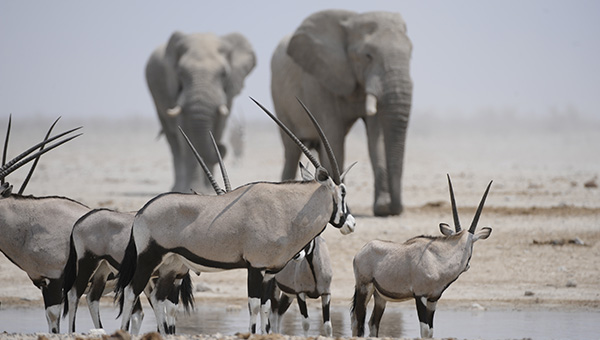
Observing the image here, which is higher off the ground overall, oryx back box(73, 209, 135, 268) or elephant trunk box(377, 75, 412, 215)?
elephant trunk box(377, 75, 412, 215)

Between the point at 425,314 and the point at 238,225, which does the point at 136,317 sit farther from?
the point at 425,314

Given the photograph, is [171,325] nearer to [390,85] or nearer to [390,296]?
[390,296]

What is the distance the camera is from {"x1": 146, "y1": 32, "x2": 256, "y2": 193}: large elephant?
2250 cm

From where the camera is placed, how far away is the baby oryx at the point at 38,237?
9078 millimetres

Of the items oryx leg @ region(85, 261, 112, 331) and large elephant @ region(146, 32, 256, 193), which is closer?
oryx leg @ region(85, 261, 112, 331)

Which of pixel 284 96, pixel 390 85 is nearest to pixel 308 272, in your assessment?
pixel 390 85

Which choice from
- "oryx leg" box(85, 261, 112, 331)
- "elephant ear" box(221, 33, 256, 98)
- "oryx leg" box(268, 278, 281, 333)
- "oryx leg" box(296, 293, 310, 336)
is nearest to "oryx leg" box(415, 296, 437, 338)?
"oryx leg" box(296, 293, 310, 336)

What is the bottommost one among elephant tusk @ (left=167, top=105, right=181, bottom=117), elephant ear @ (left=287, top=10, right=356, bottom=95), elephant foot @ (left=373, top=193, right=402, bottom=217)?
elephant foot @ (left=373, top=193, right=402, bottom=217)

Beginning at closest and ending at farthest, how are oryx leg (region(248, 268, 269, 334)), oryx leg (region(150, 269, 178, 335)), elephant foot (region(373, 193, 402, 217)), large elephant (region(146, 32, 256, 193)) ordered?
oryx leg (region(248, 268, 269, 334)), oryx leg (region(150, 269, 178, 335)), elephant foot (region(373, 193, 402, 217)), large elephant (region(146, 32, 256, 193))

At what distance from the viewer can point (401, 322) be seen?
11180 millimetres

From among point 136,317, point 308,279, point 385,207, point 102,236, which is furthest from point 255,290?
point 385,207

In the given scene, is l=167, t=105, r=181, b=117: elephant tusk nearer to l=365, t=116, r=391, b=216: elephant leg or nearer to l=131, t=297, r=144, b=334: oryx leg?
l=365, t=116, r=391, b=216: elephant leg

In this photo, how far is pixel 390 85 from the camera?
59.0ft

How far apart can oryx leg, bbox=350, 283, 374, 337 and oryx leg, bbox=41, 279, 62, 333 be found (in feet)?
8.30
